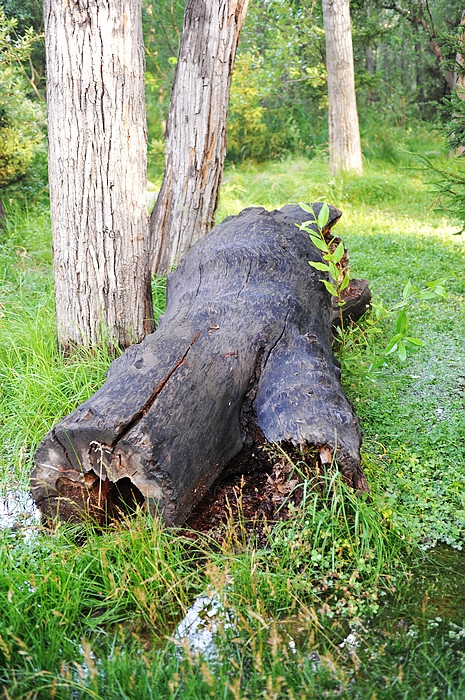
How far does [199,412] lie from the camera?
3010 mm

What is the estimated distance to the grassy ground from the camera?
2.25 meters

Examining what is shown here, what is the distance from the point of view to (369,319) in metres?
5.42

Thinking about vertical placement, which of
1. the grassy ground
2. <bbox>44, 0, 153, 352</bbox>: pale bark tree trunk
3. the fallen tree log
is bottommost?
the grassy ground

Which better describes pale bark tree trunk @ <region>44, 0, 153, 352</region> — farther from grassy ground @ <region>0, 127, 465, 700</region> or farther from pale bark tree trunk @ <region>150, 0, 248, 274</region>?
pale bark tree trunk @ <region>150, 0, 248, 274</region>

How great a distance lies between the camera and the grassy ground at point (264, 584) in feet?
7.39

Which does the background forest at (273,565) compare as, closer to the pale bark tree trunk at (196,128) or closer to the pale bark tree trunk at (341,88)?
the pale bark tree trunk at (196,128)

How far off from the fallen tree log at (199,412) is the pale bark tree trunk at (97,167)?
65cm

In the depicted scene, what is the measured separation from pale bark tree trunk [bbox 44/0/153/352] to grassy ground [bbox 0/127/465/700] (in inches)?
14.0

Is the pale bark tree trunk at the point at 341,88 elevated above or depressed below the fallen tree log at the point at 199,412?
above

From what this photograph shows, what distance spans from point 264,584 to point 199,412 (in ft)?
2.57

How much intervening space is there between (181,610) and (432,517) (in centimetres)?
131

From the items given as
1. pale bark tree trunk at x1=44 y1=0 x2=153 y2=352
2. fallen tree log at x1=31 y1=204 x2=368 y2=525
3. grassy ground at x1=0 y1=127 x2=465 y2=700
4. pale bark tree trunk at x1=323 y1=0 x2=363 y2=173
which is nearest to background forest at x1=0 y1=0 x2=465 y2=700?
grassy ground at x1=0 y1=127 x2=465 y2=700

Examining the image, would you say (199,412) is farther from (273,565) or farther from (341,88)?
(341,88)

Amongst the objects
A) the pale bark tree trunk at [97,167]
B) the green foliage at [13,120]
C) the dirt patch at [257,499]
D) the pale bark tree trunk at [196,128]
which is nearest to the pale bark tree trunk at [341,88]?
the green foliage at [13,120]
